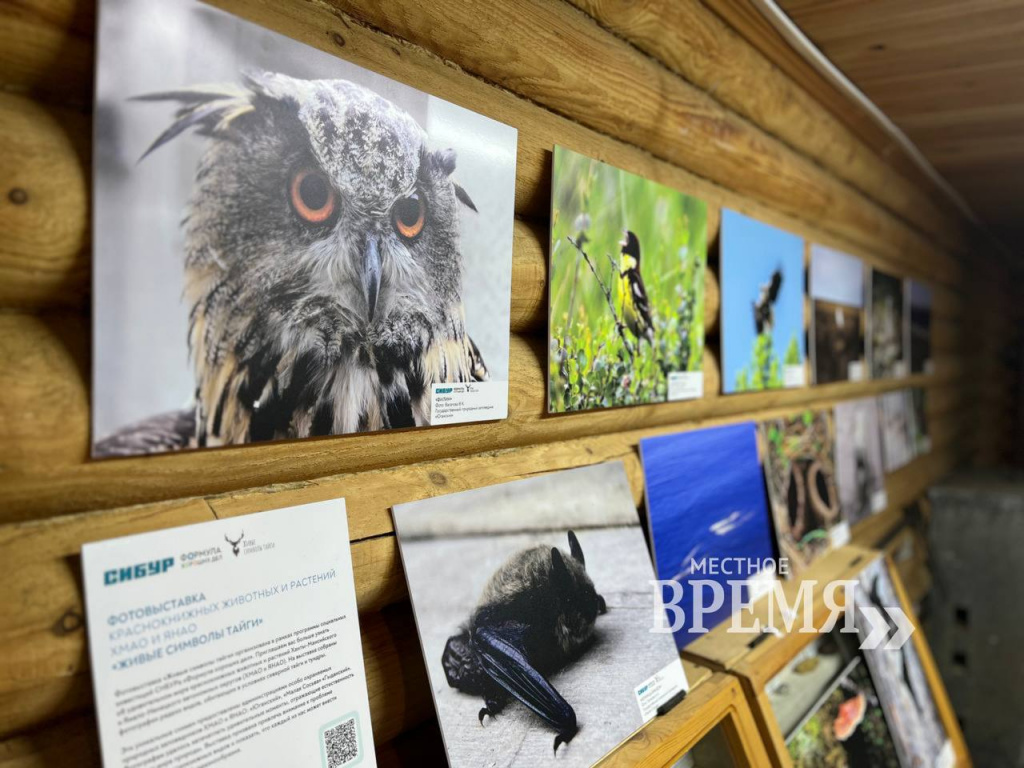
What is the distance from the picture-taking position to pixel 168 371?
653mm

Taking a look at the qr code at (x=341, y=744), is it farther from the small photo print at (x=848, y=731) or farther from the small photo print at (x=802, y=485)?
the small photo print at (x=802, y=485)

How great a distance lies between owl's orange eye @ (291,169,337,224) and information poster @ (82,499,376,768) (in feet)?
1.12

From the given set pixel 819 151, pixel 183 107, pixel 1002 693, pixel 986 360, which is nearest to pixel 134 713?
pixel 183 107

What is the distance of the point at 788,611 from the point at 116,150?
63.9 inches

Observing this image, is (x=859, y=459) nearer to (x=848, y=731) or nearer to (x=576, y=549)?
(x=848, y=731)

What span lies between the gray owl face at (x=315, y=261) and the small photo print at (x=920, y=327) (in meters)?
2.90

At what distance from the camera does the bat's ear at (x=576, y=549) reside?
3.60 ft

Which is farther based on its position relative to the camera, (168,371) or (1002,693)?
(1002,693)

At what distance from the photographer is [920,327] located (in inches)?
128

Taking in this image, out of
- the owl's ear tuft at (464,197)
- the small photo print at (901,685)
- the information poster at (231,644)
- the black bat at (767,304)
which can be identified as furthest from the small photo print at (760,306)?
the information poster at (231,644)

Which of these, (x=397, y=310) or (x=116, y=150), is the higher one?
(x=116, y=150)

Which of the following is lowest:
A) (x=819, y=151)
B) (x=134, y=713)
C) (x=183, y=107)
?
(x=134, y=713)

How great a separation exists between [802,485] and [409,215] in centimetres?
155

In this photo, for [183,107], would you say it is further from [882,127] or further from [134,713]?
[882,127]
